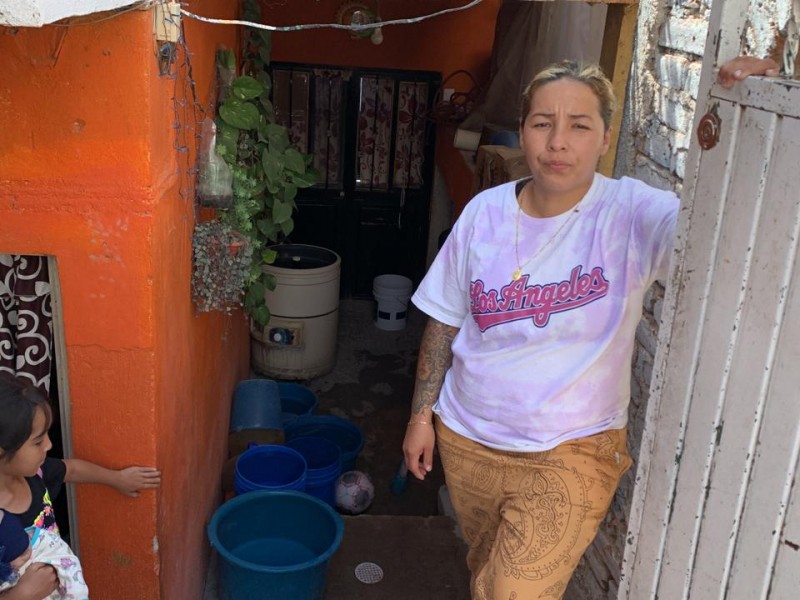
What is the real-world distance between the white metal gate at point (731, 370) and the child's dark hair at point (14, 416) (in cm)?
142

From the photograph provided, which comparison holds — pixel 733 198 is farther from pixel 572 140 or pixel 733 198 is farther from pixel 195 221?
pixel 195 221

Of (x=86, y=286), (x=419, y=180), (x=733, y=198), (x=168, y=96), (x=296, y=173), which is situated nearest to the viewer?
(x=733, y=198)

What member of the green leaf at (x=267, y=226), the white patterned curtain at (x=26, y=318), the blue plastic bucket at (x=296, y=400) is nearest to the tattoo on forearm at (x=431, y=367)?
the white patterned curtain at (x=26, y=318)

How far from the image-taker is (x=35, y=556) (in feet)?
6.69

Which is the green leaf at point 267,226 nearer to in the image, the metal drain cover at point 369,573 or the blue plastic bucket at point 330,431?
the blue plastic bucket at point 330,431

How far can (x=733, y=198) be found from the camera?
1.42m

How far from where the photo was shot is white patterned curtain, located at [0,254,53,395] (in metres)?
2.30

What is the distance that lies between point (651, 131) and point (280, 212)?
2.21 meters

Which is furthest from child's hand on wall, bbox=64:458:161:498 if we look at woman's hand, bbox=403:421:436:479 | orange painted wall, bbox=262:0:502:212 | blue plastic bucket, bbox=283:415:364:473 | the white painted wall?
orange painted wall, bbox=262:0:502:212

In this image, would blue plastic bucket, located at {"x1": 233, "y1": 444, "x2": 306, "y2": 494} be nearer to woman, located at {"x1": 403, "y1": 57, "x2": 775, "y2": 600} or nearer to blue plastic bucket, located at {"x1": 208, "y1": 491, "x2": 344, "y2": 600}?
blue plastic bucket, located at {"x1": 208, "y1": 491, "x2": 344, "y2": 600}

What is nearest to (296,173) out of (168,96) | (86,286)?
(168,96)

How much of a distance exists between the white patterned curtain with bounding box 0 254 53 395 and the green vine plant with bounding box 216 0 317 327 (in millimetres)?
1077

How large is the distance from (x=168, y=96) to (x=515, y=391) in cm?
137

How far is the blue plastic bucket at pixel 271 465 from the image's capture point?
393 cm
